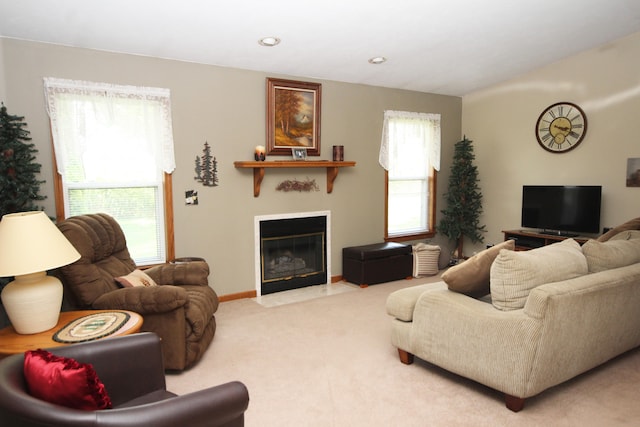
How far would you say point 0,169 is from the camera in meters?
3.13

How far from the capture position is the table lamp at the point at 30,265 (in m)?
2.27

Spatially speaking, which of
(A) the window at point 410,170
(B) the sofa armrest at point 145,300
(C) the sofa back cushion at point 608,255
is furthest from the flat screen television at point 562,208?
(B) the sofa armrest at point 145,300

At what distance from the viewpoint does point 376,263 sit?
17.5 feet

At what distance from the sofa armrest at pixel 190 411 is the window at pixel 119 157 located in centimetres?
298

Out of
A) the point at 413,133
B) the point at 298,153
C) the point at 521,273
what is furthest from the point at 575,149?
the point at 521,273

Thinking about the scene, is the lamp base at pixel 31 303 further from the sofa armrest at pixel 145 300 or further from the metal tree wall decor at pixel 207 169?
the metal tree wall decor at pixel 207 169

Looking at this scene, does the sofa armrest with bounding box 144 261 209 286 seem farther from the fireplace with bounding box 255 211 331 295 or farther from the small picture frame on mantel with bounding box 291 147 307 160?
the small picture frame on mantel with bounding box 291 147 307 160

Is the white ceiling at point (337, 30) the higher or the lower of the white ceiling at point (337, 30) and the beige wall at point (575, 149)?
the higher

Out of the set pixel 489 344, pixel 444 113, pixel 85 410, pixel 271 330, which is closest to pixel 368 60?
pixel 444 113

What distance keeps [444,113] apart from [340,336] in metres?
4.01

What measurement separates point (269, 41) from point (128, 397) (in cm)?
319

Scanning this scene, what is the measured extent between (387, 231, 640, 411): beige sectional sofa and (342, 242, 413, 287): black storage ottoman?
85.7 inches

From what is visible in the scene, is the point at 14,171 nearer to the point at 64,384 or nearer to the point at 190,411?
the point at 64,384

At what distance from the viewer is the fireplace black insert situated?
16.2ft
